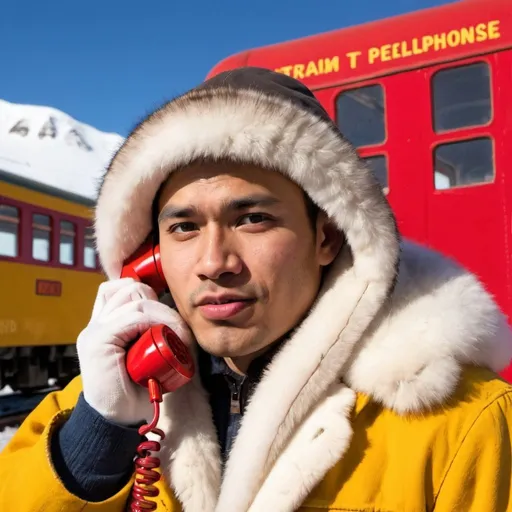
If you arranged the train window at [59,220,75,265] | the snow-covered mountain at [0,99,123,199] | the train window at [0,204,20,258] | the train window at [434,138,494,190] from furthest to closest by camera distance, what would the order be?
1. the snow-covered mountain at [0,99,123,199]
2. the train window at [59,220,75,265]
3. the train window at [0,204,20,258]
4. the train window at [434,138,494,190]

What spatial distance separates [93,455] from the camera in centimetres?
152

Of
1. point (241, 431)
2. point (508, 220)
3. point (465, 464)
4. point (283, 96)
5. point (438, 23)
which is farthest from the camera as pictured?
point (438, 23)

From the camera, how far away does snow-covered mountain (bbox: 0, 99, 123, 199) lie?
82.9 meters

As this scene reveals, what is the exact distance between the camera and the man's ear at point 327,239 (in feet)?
5.63

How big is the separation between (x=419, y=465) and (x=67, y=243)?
28.7 feet

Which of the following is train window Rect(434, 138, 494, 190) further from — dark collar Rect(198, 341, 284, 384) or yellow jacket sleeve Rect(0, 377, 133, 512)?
yellow jacket sleeve Rect(0, 377, 133, 512)

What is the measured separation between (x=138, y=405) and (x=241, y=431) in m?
0.29

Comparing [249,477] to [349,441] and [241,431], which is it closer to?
[241,431]

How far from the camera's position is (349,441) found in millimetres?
1401

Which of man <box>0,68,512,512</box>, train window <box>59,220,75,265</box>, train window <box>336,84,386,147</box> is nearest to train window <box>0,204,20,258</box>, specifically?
train window <box>59,220,75,265</box>

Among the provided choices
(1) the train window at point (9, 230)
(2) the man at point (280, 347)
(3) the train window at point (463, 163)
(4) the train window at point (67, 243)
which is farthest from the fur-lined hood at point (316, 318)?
(4) the train window at point (67, 243)

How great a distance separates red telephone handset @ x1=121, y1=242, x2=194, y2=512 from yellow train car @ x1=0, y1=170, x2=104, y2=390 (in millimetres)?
5986

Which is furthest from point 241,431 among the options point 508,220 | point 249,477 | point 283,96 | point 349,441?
point 508,220

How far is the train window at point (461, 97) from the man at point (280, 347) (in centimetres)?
286
